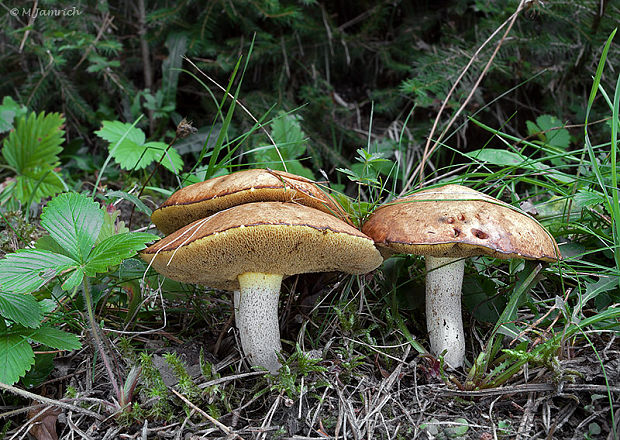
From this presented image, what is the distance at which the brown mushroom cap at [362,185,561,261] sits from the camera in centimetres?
136

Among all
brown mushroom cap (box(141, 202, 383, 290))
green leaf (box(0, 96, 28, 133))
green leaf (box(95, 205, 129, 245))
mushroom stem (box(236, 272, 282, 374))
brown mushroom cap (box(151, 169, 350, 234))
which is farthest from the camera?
green leaf (box(0, 96, 28, 133))

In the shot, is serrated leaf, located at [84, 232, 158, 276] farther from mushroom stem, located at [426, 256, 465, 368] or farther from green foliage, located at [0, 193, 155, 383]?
mushroom stem, located at [426, 256, 465, 368]

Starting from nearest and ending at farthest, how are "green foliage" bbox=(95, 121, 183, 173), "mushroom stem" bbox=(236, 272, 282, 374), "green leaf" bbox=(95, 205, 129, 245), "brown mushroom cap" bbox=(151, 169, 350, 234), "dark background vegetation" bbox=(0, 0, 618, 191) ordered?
1. "brown mushroom cap" bbox=(151, 169, 350, 234)
2. "mushroom stem" bbox=(236, 272, 282, 374)
3. "green leaf" bbox=(95, 205, 129, 245)
4. "green foliage" bbox=(95, 121, 183, 173)
5. "dark background vegetation" bbox=(0, 0, 618, 191)

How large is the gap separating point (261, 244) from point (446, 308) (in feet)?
2.50

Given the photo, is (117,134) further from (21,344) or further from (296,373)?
(296,373)

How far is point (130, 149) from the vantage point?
9.04 feet

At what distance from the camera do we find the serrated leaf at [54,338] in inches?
53.8

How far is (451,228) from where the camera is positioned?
1383 millimetres

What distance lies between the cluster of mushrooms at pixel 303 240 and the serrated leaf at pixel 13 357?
1.46ft

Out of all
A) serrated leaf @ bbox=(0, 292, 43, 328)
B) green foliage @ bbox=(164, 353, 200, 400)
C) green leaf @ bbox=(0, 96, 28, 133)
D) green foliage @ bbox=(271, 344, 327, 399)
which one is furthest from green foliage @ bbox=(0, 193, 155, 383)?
green leaf @ bbox=(0, 96, 28, 133)

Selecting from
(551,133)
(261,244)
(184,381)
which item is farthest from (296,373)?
(551,133)

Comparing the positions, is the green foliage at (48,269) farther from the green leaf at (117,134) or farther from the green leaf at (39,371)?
the green leaf at (117,134)

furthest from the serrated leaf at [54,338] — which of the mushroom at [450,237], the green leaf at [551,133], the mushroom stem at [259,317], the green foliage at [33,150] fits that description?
the green leaf at [551,133]

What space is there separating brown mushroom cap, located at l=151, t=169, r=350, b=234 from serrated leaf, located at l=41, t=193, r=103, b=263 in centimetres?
23
